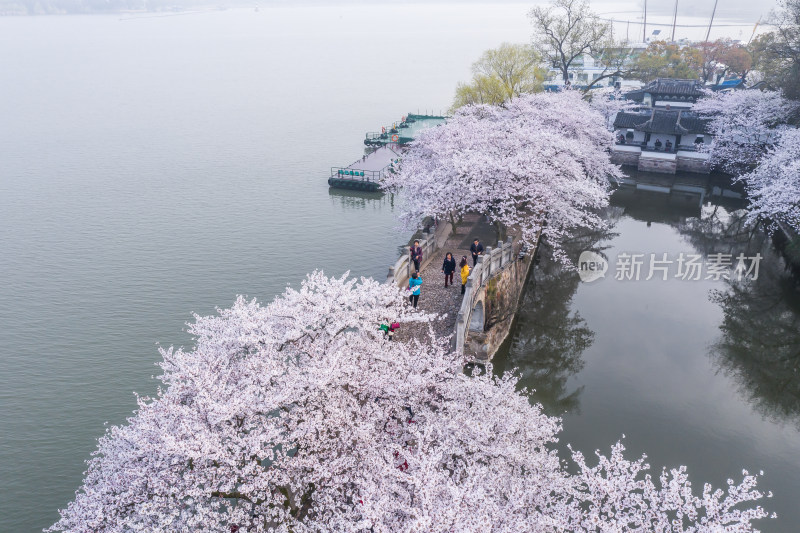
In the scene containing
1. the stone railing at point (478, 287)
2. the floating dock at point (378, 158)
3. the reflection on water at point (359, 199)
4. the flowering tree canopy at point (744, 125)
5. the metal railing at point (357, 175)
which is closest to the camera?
the stone railing at point (478, 287)

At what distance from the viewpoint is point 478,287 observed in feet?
83.7

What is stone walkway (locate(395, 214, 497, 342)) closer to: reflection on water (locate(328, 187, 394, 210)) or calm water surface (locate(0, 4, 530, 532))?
calm water surface (locate(0, 4, 530, 532))

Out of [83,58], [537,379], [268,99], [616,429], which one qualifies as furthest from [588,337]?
[83,58]

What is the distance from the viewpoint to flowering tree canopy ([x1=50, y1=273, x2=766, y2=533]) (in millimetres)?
12328

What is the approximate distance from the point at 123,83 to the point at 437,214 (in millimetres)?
116711

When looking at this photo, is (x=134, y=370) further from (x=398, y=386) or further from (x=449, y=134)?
(x=449, y=134)

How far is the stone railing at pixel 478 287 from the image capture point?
2180 centimetres

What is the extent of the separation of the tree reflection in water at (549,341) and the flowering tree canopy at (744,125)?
29.4 meters
